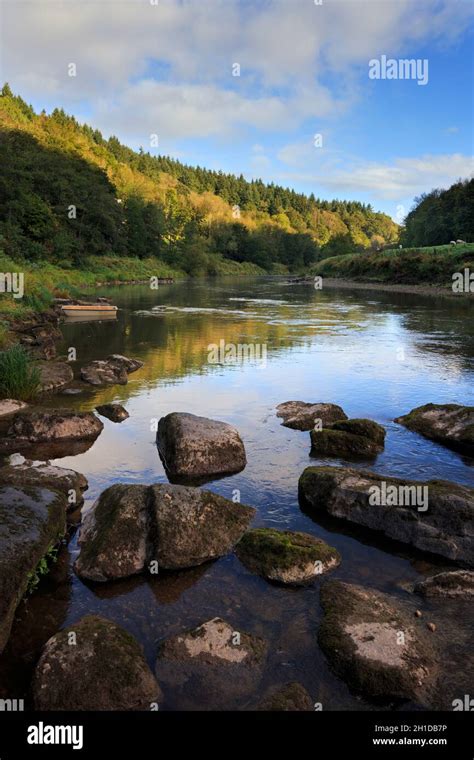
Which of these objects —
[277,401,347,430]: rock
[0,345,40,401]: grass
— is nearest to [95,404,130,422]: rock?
[0,345,40,401]: grass

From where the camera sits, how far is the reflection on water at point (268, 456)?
6.61 meters

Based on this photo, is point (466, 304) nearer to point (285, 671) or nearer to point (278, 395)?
point (278, 395)

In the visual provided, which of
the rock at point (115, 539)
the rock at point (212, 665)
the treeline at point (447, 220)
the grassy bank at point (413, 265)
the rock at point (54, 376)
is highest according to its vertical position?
the treeline at point (447, 220)

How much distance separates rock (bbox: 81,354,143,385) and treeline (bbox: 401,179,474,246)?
269 feet

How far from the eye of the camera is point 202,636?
6.40 metres

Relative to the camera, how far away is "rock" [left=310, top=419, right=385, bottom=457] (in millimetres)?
12688

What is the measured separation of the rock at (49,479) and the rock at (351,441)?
5.61 meters

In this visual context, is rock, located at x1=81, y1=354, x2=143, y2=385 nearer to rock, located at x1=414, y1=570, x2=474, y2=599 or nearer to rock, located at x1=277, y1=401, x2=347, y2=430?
rock, located at x1=277, y1=401, x2=347, y2=430

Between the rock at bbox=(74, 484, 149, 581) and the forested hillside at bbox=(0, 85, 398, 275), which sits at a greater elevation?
the forested hillside at bbox=(0, 85, 398, 275)

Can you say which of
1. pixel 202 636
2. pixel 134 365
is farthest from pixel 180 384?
pixel 202 636

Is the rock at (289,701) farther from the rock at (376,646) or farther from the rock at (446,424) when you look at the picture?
the rock at (446,424)

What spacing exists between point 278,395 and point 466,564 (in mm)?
10485

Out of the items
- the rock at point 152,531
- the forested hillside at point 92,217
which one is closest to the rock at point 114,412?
the rock at point 152,531

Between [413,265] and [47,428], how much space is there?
246ft
